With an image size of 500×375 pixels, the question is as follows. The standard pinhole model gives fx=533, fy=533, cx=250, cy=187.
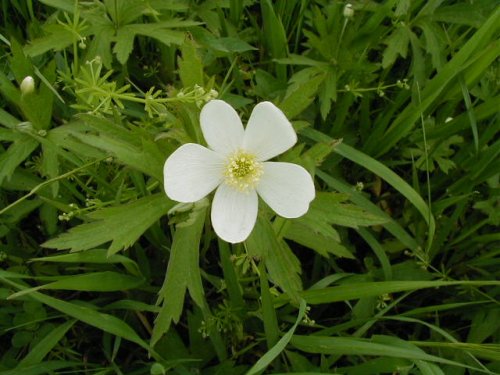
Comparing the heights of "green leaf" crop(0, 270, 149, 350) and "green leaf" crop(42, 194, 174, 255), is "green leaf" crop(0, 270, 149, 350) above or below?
below

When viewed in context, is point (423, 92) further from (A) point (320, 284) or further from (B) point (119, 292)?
(B) point (119, 292)

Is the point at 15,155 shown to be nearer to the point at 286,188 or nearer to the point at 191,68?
the point at 191,68

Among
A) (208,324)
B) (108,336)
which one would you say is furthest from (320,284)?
(108,336)

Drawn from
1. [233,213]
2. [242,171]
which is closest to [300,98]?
[242,171]

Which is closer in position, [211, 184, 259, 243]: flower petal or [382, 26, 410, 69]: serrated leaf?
[211, 184, 259, 243]: flower petal

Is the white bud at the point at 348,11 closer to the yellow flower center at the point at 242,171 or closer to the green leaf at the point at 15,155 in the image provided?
the yellow flower center at the point at 242,171

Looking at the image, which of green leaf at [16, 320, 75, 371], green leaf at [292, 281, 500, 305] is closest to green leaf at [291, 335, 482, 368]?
green leaf at [292, 281, 500, 305]

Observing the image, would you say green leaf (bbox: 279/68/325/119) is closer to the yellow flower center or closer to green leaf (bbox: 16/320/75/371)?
the yellow flower center
